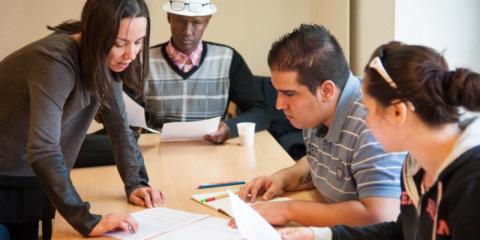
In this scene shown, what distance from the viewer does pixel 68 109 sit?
5.02 ft

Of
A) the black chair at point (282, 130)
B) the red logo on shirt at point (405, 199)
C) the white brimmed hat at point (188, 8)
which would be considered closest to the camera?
the red logo on shirt at point (405, 199)

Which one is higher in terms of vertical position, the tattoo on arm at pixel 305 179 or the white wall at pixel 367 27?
the white wall at pixel 367 27

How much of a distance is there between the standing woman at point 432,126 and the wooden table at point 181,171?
644 millimetres

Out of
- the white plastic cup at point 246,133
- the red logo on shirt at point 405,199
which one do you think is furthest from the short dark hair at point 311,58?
the white plastic cup at point 246,133

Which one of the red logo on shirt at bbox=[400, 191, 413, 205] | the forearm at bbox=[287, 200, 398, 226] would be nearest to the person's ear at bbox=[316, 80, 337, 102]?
the forearm at bbox=[287, 200, 398, 226]

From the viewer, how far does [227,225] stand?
1428 millimetres

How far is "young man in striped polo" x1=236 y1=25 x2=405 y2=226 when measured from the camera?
4.46 feet

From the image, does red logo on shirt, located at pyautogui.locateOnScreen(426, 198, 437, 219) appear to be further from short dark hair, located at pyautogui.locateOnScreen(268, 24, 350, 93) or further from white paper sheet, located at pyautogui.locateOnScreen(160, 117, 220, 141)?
white paper sheet, located at pyautogui.locateOnScreen(160, 117, 220, 141)

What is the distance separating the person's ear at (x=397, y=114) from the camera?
992 millimetres

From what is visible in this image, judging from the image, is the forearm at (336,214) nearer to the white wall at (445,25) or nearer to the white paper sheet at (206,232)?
the white paper sheet at (206,232)

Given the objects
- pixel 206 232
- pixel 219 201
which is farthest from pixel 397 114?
pixel 219 201

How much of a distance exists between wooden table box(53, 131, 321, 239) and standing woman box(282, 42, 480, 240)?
0.64 meters

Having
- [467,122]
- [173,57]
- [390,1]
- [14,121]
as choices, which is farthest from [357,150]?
[173,57]

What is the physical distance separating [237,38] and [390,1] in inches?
57.5
